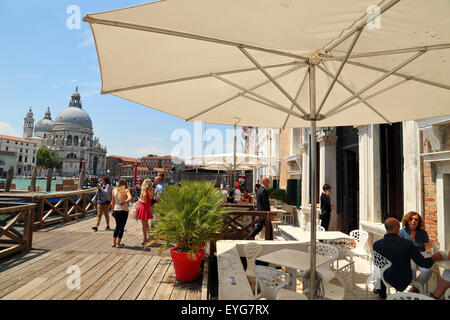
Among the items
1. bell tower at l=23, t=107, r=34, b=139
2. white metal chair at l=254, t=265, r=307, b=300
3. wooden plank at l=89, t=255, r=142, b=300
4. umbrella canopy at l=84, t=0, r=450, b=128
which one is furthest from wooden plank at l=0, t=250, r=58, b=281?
bell tower at l=23, t=107, r=34, b=139

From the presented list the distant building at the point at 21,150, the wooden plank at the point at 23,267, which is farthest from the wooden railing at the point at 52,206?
the distant building at the point at 21,150

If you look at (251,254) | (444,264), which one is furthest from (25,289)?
(444,264)

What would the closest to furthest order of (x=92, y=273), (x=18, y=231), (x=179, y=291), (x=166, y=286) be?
(x=179, y=291) < (x=166, y=286) < (x=92, y=273) < (x=18, y=231)

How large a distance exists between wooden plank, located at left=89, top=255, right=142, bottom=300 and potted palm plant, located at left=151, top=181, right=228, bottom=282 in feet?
2.75

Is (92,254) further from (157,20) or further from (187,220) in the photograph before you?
(157,20)

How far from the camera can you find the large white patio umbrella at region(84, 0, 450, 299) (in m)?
1.91

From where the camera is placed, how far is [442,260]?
11.2 feet

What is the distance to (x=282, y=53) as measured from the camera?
2490mm

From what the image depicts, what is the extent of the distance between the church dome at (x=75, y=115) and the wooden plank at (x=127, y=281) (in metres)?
143

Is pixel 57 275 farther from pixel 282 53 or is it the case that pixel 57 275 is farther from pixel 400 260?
pixel 400 260

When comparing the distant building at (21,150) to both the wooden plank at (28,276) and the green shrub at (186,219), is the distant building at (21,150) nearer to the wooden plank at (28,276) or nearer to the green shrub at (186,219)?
the wooden plank at (28,276)

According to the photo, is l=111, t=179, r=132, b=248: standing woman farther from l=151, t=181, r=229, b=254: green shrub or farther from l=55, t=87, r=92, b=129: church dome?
l=55, t=87, r=92, b=129: church dome

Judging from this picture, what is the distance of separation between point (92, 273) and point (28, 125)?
176 meters

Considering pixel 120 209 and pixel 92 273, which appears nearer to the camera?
pixel 92 273
